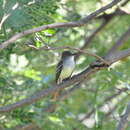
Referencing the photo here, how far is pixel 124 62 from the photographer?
855cm

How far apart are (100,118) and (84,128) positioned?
232 millimetres

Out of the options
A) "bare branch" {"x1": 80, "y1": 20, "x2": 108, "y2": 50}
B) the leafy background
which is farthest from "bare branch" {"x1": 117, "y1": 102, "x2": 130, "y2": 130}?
"bare branch" {"x1": 80, "y1": 20, "x2": 108, "y2": 50}

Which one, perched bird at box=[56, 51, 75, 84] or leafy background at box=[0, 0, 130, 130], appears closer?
leafy background at box=[0, 0, 130, 130]

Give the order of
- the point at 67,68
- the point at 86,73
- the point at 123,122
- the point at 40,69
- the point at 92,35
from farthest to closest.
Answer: the point at 92,35
the point at 40,69
the point at 67,68
the point at 123,122
the point at 86,73

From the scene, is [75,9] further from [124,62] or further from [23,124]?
[23,124]

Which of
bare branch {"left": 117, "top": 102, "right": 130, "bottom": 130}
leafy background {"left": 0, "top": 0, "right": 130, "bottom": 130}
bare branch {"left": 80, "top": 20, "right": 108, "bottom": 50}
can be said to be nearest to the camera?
leafy background {"left": 0, "top": 0, "right": 130, "bottom": 130}

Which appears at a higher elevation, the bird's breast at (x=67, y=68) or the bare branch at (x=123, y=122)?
the bare branch at (x=123, y=122)

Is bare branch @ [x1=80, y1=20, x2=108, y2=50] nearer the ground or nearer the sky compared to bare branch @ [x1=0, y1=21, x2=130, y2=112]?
nearer the ground

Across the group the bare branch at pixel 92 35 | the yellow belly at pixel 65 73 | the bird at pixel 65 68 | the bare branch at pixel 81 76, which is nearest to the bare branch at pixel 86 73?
the bare branch at pixel 81 76

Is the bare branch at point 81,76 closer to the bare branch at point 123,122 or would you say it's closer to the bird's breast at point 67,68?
the bare branch at point 123,122

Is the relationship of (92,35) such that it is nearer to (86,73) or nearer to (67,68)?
(67,68)

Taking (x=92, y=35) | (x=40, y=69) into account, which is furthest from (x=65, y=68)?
(x=92, y=35)

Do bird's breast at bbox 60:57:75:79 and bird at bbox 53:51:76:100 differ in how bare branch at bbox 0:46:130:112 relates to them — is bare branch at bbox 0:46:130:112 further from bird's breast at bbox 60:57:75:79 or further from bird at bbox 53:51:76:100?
bird's breast at bbox 60:57:75:79

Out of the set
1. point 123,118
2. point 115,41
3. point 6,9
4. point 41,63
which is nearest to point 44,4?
point 6,9
